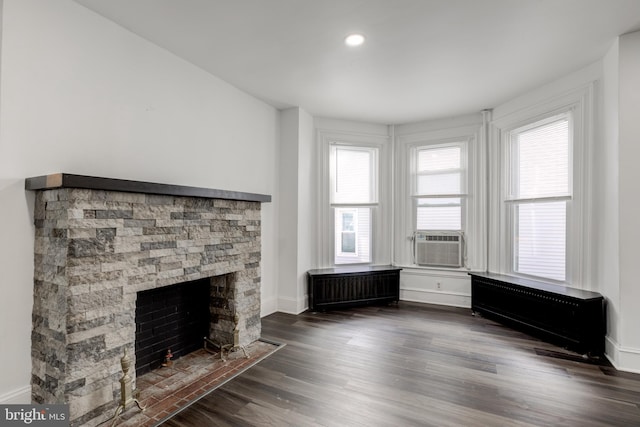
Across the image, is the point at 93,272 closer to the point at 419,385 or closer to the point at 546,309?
the point at 419,385

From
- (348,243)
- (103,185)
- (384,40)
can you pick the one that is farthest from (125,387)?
(348,243)

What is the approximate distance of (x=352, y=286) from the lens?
175 inches

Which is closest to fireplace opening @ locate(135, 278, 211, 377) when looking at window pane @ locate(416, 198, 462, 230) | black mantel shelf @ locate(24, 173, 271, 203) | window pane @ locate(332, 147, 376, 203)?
black mantel shelf @ locate(24, 173, 271, 203)

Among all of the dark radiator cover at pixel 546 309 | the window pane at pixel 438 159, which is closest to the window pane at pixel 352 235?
the window pane at pixel 438 159

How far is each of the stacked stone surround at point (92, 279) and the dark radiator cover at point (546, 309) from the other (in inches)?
140

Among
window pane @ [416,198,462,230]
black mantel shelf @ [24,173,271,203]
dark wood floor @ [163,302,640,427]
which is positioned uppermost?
black mantel shelf @ [24,173,271,203]

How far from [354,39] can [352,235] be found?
2879mm

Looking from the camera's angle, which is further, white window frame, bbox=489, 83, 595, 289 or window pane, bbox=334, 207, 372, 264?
window pane, bbox=334, 207, 372, 264

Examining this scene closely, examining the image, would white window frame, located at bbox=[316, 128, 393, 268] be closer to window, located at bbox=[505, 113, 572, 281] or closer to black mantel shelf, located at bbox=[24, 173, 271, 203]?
window, located at bbox=[505, 113, 572, 281]

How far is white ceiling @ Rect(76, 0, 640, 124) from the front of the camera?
2219mm

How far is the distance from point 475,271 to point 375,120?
8.61ft

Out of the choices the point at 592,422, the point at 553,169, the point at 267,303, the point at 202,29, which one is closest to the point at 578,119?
the point at 553,169

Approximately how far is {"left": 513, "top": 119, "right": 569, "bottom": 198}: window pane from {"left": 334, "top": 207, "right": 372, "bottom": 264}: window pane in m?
2.06

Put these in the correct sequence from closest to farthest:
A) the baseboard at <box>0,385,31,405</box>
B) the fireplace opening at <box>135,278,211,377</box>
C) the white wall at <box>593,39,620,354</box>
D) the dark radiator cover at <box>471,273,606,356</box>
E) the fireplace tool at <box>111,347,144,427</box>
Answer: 1. the baseboard at <box>0,385,31,405</box>
2. the fireplace tool at <box>111,347,144,427</box>
3. the fireplace opening at <box>135,278,211,377</box>
4. the white wall at <box>593,39,620,354</box>
5. the dark radiator cover at <box>471,273,606,356</box>
